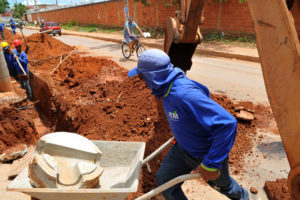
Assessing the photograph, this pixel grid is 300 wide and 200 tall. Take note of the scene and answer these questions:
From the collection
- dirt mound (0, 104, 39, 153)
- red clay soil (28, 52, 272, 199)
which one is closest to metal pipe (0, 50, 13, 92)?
red clay soil (28, 52, 272, 199)

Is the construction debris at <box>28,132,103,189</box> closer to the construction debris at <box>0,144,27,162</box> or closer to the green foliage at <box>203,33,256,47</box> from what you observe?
the construction debris at <box>0,144,27,162</box>

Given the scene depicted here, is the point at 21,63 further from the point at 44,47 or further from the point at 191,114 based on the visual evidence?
the point at 191,114

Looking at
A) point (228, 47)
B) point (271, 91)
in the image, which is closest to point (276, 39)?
point (271, 91)

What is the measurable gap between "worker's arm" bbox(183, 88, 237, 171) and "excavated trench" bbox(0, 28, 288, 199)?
1.62 m

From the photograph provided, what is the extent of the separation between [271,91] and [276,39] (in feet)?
0.99

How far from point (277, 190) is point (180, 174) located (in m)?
1.40

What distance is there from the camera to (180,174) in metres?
2.42

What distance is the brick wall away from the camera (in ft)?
46.9

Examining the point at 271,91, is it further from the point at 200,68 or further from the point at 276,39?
the point at 200,68

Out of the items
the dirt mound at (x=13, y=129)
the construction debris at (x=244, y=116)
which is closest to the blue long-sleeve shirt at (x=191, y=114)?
the construction debris at (x=244, y=116)

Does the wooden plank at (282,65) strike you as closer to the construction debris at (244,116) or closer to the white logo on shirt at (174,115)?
the white logo on shirt at (174,115)

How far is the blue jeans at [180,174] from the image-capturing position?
226 cm

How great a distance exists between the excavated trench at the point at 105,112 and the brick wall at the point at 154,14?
383 inches

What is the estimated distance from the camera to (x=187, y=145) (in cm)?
220
